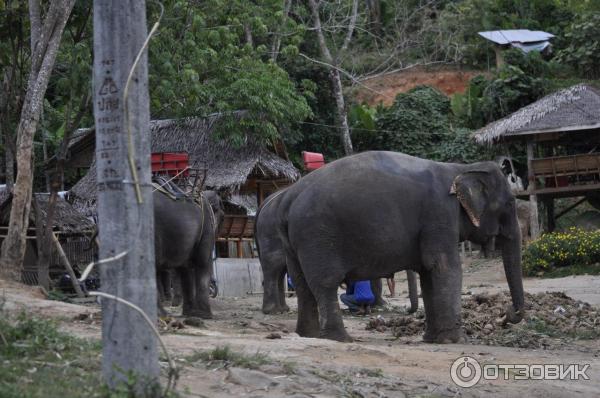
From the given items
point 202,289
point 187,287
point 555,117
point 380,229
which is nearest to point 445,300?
point 380,229

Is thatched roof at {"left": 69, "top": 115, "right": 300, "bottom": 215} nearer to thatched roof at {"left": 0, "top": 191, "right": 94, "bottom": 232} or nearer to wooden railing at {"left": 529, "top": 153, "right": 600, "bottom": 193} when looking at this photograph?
thatched roof at {"left": 0, "top": 191, "right": 94, "bottom": 232}

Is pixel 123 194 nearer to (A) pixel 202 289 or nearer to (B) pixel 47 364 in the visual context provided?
(B) pixel 47 364

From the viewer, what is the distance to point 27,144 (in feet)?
47.5

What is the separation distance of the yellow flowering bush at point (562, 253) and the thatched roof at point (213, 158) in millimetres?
6227

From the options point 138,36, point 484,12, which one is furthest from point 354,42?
point 138,36

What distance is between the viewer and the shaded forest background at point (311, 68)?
64.8 ft

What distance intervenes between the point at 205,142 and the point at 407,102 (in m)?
14.6

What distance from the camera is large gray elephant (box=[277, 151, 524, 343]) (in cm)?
1070

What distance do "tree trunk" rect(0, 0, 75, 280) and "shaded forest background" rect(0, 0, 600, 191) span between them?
8.37 ft

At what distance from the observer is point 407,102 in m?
40.3

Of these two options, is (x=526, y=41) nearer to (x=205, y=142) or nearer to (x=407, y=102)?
(x=407, y=102)

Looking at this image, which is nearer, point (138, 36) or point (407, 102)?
point (138, 36)

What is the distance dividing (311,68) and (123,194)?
102 feet

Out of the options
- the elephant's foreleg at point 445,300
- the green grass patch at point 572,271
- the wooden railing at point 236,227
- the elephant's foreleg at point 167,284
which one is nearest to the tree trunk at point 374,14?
Answer: the wooden railing at point 236,227
